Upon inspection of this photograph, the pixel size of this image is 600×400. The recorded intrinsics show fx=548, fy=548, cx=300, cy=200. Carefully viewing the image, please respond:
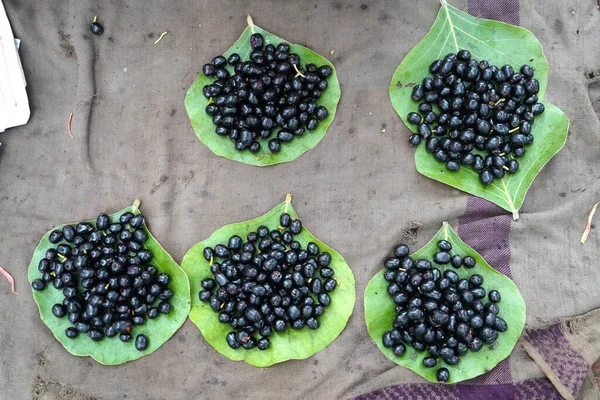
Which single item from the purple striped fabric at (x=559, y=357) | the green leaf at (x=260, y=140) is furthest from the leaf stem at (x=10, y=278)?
the purple striped fabric at (x=559, y=357)

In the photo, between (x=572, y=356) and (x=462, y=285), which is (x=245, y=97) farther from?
(x=572, y=356)

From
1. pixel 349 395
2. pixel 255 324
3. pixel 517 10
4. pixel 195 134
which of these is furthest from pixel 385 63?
pixel 349 395

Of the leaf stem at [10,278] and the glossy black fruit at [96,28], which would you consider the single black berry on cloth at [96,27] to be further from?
the leaf stem at [10,278]

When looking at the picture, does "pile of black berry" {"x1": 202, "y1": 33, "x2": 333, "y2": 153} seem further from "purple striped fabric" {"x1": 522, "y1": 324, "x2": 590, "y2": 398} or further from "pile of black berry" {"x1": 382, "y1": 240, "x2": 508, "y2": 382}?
"purple striped fabric" {"x1": 522, "y1": 324, "x2": 590, "y2": 398}

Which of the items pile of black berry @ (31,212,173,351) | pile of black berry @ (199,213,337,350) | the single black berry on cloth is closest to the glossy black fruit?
the single black berry on cloth

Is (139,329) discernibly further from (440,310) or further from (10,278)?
(440,310)

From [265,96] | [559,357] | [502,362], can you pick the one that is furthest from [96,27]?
[559,357]
